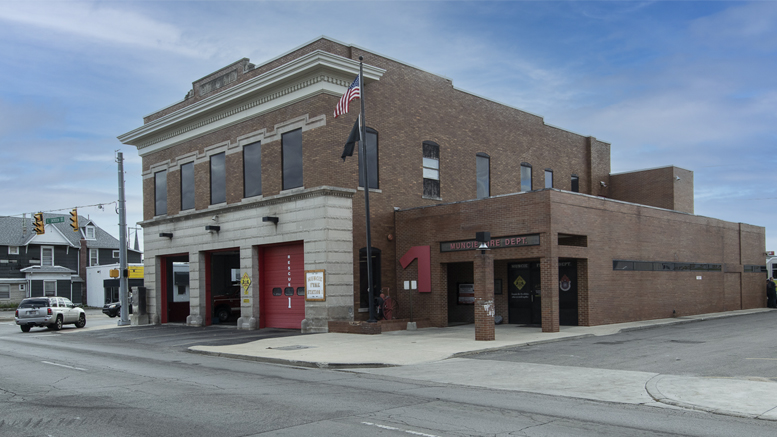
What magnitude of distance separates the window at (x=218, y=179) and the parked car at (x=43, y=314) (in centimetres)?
1080

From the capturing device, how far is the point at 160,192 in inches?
1357

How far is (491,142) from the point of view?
3272cm

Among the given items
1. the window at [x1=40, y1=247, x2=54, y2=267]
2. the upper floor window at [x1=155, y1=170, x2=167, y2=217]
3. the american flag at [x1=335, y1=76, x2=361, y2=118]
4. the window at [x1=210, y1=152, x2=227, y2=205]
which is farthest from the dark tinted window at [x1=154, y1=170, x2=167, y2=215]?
the window at [x1=40, y1=247, x2=54, y2=267]

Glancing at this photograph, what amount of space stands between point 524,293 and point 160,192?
67.6ft

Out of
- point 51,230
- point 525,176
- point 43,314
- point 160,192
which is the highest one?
point 525,176

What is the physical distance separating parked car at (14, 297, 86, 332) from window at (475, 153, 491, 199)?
75.2 feet

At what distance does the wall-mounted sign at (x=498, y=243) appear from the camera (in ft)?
74.0

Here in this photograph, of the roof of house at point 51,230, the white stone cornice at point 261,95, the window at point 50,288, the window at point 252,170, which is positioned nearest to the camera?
the white stone cornice at point 261,95

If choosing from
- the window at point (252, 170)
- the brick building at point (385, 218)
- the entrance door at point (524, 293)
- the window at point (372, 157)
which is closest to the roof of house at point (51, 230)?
the brick building at point (385, 218)

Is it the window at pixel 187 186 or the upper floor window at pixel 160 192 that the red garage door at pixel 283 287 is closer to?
the window at pixel 187 186

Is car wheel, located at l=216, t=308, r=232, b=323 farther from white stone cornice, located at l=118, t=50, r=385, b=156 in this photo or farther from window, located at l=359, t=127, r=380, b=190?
window, located at l=359, t=127, r=380, b=190

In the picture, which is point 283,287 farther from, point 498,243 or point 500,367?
point 500,367

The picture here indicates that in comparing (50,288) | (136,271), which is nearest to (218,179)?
(136,271)

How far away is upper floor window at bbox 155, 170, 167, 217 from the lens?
34094mm
